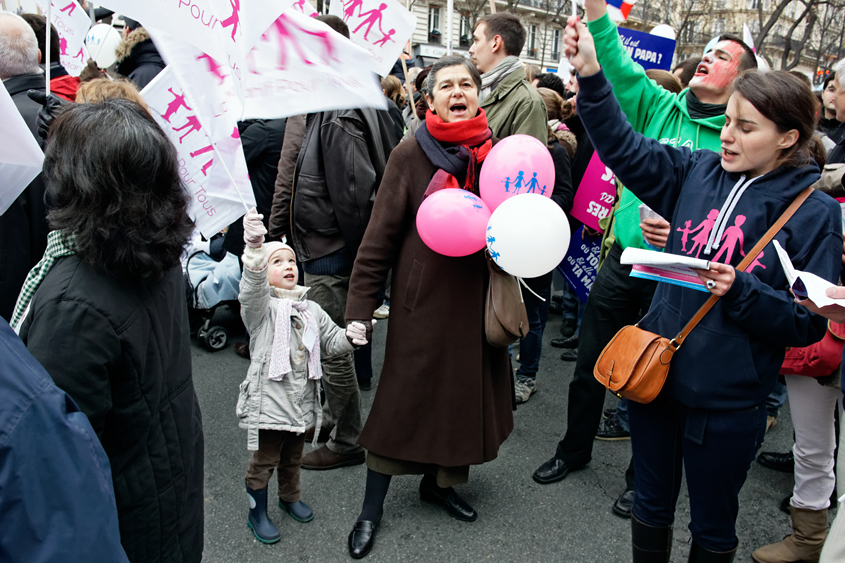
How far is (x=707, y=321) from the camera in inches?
82.7

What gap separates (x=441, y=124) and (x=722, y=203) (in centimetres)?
117

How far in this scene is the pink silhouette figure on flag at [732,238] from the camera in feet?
6.60

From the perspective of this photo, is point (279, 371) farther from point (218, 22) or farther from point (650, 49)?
point (650, 49)

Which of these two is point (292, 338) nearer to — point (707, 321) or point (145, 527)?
point (145, 527)

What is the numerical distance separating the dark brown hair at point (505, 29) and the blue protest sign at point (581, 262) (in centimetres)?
120

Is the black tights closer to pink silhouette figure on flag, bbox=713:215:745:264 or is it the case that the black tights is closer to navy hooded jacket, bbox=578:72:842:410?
navy hooded jacket, bbox=578:72:842:410

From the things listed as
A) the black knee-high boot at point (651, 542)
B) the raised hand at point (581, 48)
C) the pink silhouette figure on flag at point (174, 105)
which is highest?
the raised hand at point (581, 48)

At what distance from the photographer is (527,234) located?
234 centimetres

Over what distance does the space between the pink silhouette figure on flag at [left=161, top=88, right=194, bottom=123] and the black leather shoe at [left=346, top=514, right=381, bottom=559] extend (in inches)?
75.7

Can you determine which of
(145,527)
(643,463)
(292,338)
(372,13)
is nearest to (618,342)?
(643,463)

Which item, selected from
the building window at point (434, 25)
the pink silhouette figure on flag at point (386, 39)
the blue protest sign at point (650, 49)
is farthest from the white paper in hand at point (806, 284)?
the building window at point (434, 25)

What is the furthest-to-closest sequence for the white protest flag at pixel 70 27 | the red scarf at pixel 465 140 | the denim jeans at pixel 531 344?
1. the white protest flag at pixel 70 27
2. the denim jeans at pixel 531 344
3. the red scarf at pixel 465 140

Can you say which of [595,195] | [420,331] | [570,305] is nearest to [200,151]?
[420,331]

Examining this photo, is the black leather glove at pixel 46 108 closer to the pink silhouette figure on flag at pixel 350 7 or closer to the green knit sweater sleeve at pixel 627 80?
the green knit sweater sleeve at pixel 627 80
